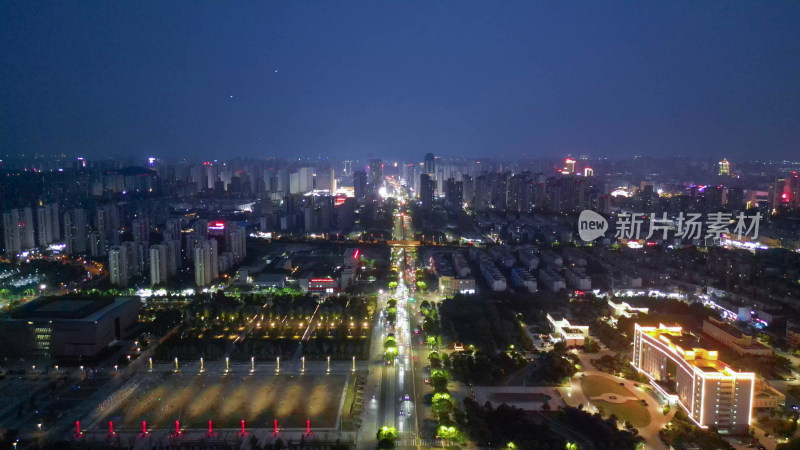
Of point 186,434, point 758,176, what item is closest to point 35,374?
point 186,434

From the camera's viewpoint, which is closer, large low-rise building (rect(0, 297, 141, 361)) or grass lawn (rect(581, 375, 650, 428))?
grass lawn (rect(581, 375, 650, 428))

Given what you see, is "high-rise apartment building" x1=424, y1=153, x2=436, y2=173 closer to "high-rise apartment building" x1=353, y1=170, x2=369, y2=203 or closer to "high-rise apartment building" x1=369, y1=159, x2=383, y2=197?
"high-rise apartment building" x1=369, y1=159, x2=383, y2=197

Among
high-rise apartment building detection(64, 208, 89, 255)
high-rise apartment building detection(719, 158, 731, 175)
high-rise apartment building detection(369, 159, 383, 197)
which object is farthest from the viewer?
high-rise apartment building detection(369, 159, 383, 197)

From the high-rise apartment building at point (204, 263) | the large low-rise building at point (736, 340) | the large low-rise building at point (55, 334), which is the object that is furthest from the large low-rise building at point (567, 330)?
the high-rise apartment building at point (204, 263)

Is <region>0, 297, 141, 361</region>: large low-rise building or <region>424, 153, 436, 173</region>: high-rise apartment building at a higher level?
<region>424, 153, 436, 173</region>: high-rise apartment building

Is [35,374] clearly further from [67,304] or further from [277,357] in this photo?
[277,357]

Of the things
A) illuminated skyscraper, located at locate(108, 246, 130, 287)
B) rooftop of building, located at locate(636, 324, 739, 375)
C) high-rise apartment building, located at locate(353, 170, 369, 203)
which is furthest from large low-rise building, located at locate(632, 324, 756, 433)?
high-rise apartment building, located at locate(353, 170, 369, 203)
